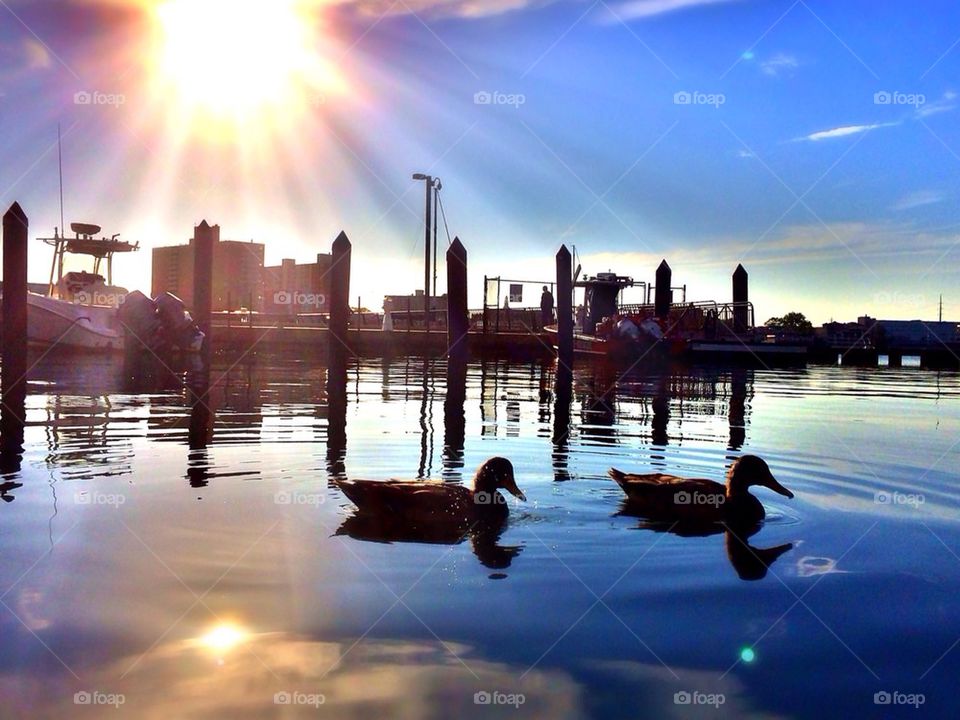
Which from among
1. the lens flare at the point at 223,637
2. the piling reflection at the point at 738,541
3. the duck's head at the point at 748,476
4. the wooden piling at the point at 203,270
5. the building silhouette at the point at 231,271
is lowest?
the lens flare at the point at 223,637

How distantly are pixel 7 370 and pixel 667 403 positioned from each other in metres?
15.6

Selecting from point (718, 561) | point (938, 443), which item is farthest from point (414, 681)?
point (938, 443)

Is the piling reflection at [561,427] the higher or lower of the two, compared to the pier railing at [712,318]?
lower

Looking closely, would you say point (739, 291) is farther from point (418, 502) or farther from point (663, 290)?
point (418, 502)

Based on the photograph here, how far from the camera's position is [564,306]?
2962cm

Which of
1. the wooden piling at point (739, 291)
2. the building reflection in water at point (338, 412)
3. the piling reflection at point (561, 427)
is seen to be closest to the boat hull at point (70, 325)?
the building reflection in water at point (338, 412)

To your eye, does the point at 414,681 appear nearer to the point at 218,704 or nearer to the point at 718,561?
the point at 218,704

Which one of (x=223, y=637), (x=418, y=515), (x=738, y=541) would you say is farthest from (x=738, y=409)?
(x=223, y=637)

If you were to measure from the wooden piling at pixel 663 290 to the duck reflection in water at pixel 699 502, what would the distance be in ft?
104

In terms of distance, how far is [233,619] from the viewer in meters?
4.59

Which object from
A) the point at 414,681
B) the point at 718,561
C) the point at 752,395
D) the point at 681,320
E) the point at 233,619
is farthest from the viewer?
the point at 681,320

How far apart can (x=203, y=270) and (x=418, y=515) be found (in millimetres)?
22665

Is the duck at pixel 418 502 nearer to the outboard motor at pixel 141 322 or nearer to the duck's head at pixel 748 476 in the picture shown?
the duck's head at pixel 748 476

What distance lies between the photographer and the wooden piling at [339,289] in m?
27.7
